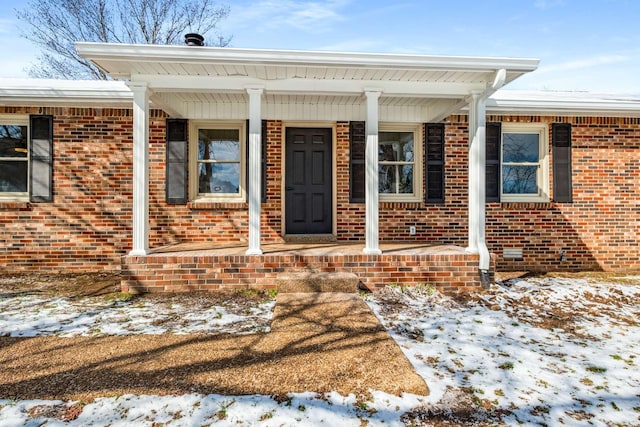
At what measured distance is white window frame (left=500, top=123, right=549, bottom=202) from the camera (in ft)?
19.9

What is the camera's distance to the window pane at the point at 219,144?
5.97 meters

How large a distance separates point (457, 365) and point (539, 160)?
16.4 feet

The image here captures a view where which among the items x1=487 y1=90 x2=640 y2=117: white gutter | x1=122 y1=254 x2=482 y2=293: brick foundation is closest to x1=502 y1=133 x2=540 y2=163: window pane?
x1=487 y1=90 x2=640 y2=117: white gutter

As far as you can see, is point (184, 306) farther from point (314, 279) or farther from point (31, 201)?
point (31, 201)

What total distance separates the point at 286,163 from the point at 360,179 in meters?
1.25

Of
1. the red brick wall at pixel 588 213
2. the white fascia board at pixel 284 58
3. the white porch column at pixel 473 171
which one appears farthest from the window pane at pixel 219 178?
the red brick wall at pixel 588 213

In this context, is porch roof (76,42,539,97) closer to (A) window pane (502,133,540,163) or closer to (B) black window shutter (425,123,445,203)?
(B) black window shutter (425,123,445,203)

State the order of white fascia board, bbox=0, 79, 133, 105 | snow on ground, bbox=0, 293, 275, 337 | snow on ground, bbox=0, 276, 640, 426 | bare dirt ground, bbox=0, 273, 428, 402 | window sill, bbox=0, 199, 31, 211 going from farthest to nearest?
window sill, bbox=0, 199, 31, 211 < white fascia board, bbox=0, 79, 133, 105 < snow on ground, bbox=0, 293, 275, 337 < bare dirt ground, bbox=0, 273, 428, 402 < snow on ground, bbox=0, 276, 640, 426

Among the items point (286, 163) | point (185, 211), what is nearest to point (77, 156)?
point (185, 211)

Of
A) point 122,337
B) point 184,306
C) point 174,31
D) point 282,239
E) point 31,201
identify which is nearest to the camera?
point 122,337

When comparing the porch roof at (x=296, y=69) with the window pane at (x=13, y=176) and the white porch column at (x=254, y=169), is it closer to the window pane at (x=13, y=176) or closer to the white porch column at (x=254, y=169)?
the white porch column at (x=254, y=169)

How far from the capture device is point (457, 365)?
8.21 feet

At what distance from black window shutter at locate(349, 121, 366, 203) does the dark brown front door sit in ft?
1.20

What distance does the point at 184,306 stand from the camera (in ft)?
12.5
